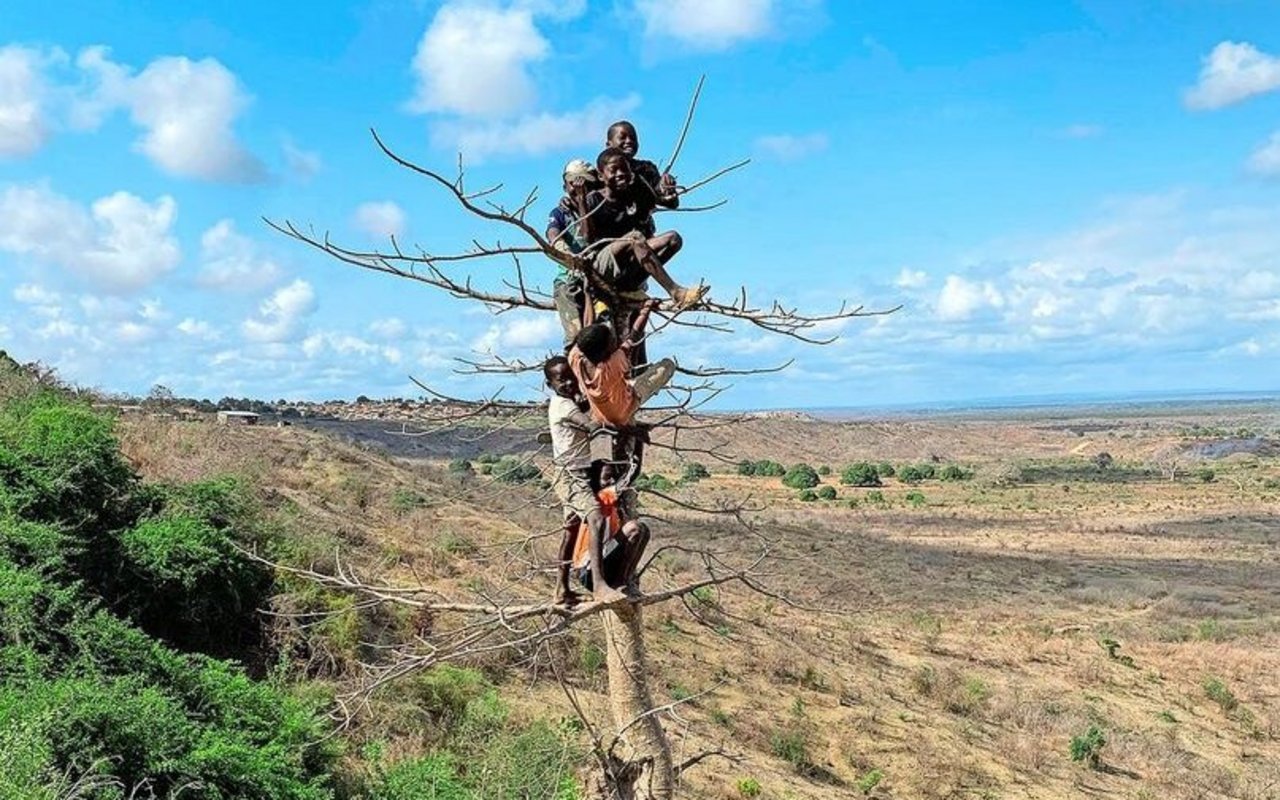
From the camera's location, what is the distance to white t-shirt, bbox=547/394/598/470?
3.63m

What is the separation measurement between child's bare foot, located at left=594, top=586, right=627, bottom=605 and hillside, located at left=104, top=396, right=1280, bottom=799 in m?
0.60

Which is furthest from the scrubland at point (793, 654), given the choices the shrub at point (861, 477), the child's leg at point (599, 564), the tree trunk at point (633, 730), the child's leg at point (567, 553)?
the shrub at point (861, 477)

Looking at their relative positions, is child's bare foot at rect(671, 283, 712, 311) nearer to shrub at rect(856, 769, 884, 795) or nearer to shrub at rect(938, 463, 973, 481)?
shrub at rect(856, 769, 884, 795)

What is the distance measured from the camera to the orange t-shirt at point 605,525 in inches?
141

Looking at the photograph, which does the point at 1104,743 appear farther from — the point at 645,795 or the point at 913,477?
the point at 913,477

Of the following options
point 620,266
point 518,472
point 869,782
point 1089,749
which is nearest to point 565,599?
point 518,472

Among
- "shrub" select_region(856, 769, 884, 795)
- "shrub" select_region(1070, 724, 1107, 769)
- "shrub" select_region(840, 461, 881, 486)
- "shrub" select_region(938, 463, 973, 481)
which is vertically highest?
"shrub" select_region(840, 461, 881, 486)

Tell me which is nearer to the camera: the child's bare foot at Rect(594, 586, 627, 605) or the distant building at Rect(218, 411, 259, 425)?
the child's bare foot at Rect(594, 586, 627, 605)

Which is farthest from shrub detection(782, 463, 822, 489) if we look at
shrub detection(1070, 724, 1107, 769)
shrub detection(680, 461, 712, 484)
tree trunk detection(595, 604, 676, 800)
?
tree trunk detection(595, 604, 676, 800)

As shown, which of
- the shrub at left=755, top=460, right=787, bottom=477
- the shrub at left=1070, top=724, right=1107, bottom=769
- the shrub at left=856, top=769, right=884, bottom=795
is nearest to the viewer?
the shrub at left=856, top=769, right=884, bottom=795

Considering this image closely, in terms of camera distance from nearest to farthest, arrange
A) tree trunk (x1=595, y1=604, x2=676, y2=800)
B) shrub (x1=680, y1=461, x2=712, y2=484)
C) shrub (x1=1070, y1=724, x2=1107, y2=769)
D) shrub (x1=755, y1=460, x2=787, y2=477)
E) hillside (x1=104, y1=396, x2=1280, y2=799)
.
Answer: tree trunk (x1=595, y1=604, x2=676, y2=800) → shrub (x1=680, y1=461, x2=712, y2=484) → hillside (x1=104, y1=396, x2=1280, y2=799) → shrub (x1=1070, y1=724, x2=1107, y2=769) → shrub (x1=755, y1=460, x2=787, y2=477)

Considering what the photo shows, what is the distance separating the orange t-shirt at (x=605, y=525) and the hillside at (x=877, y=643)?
0.40 meters

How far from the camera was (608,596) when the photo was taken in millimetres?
3512

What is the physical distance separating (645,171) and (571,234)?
1.29 feet
